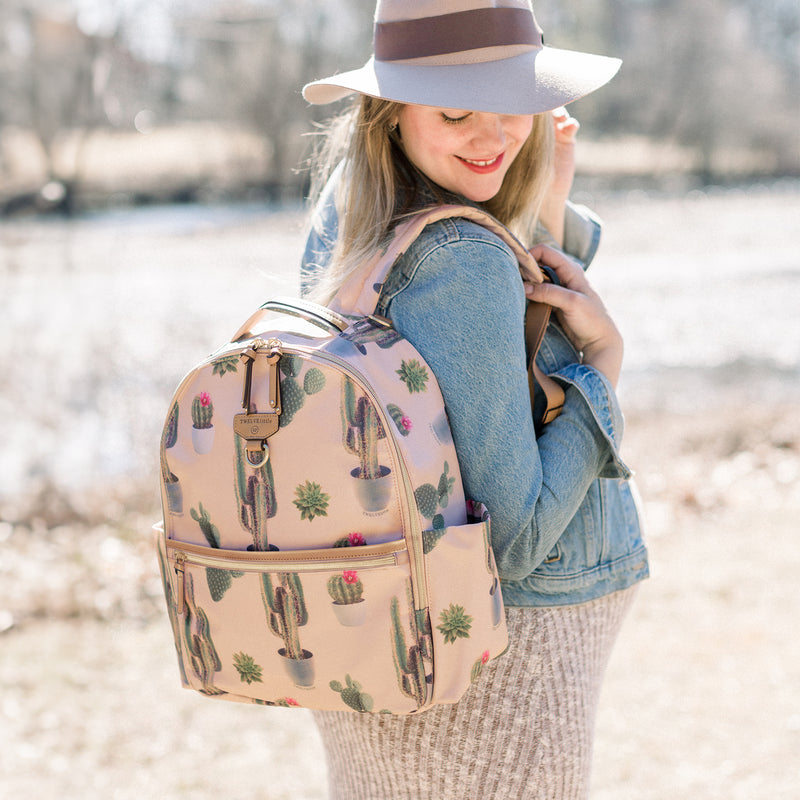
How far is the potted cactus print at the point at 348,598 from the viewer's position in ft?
3.58

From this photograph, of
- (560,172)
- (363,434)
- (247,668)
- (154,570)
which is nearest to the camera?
(363,434)

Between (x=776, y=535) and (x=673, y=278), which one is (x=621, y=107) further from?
(x=776, y=535)

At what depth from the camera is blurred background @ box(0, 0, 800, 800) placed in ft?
8.93

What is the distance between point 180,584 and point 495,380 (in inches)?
20.2

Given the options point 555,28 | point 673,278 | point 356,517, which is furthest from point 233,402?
point 555,28

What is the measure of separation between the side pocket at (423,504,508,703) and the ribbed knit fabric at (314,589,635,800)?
161 mm

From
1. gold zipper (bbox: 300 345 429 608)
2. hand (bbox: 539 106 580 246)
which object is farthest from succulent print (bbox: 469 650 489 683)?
hand (bbox: 539 106 580 246)

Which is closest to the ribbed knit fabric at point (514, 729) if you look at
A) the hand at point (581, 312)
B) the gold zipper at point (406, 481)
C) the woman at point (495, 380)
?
the woman at point (495, 380)

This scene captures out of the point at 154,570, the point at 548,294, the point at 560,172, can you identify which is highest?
the point at 560,172

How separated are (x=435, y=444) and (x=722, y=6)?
2079cm

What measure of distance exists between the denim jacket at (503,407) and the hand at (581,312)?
0.06 m

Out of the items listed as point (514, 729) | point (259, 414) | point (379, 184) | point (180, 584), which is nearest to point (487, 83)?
point (379, 184)

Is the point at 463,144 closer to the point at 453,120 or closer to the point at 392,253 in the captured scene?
the point at 453,120

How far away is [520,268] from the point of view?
1.29m
